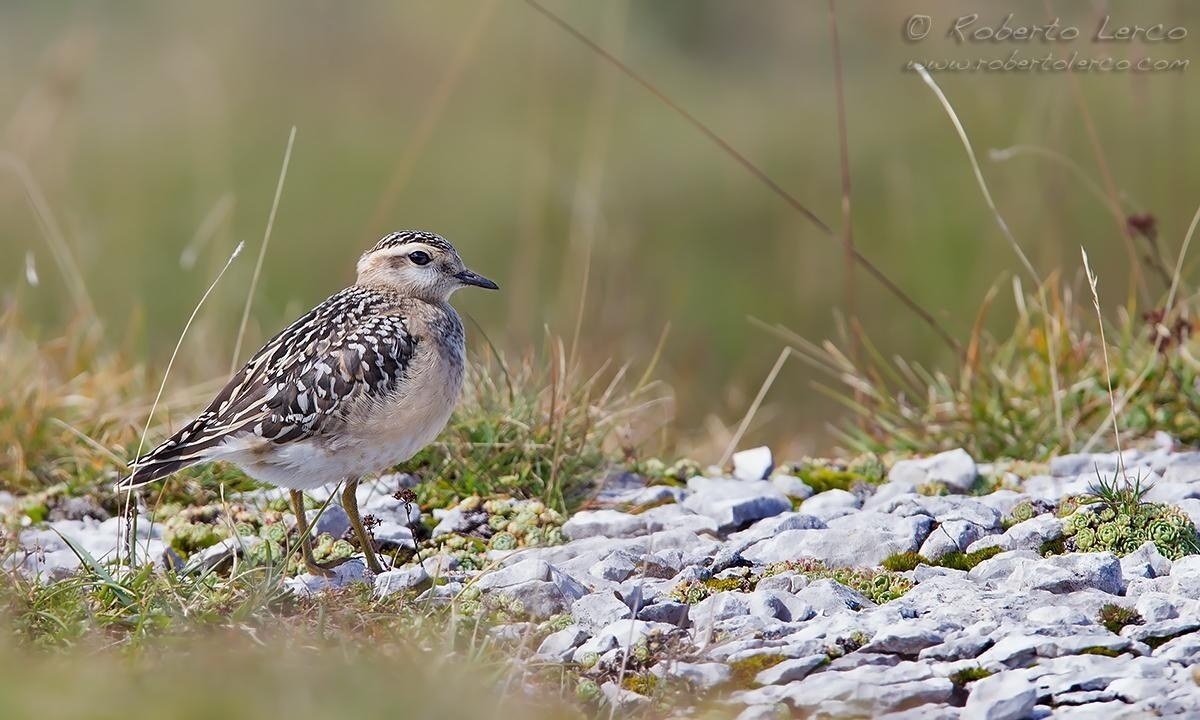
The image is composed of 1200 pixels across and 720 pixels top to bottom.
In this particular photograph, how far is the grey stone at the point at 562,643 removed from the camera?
5.25m

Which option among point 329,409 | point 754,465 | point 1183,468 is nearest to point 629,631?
point 329,409

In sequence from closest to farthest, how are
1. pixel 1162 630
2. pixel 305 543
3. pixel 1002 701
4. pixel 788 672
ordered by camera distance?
1. pixel 1002 701
2. pixel 788 672
3. pixel 1162 630
4. pixel 305 543

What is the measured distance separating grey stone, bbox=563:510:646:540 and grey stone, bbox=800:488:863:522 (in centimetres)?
77

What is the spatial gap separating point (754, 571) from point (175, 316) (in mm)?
11688

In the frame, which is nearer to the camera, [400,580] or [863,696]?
[863,696]

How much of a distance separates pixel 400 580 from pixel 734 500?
1.71m

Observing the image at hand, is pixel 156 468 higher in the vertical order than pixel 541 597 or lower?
higher

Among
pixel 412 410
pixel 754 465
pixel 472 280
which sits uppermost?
pixel 472 280

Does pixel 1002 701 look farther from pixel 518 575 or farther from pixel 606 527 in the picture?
pixel 606 527

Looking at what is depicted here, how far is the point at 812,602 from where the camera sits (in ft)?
18.0

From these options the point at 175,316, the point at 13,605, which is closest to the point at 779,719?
the point at 13,605

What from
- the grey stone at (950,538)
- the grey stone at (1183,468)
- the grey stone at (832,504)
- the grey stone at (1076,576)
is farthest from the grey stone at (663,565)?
the grey stone at (1183,468)

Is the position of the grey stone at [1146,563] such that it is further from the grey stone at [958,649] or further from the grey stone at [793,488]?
the grey stone at [793,488]

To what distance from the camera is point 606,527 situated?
6.70 m
